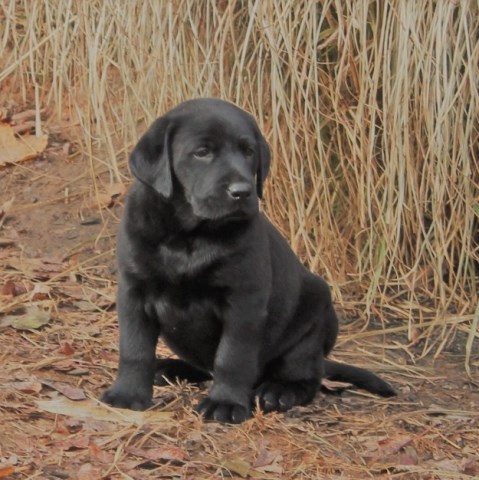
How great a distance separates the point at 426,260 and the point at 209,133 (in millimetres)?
1937

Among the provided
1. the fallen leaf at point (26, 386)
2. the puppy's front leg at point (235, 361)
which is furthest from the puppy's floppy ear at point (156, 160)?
the fallen leaf at point (26, 386)

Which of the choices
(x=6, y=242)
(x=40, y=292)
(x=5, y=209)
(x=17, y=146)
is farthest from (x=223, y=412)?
(x=17, y=146)

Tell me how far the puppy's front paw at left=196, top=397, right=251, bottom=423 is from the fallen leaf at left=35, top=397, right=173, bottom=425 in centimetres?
11

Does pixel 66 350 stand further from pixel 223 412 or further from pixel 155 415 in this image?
pixel 223 412

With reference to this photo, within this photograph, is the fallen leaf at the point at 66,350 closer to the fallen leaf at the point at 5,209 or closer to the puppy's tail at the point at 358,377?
the puppy's tail at the point at 358,377

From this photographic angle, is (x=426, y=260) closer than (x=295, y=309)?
No

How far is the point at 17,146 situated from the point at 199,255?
2.87 m

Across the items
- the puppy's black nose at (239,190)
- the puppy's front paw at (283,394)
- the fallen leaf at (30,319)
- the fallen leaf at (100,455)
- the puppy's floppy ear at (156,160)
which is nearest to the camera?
the fallen leaf at (100,455)

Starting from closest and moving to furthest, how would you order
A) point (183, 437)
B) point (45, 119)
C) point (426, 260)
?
point (183, 437)
point (426, 260)
point (45, 119)

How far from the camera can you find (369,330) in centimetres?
538

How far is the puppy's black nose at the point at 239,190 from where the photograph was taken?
3795mm

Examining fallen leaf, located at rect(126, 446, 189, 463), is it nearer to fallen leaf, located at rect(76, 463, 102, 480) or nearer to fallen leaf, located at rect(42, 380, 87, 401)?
fallen leaf, located at rect(76, 463, 102, 480)

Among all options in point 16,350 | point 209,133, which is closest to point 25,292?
point 16,350

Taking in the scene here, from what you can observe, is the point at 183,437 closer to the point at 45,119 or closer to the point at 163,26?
the point at 163,26
